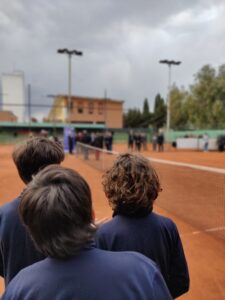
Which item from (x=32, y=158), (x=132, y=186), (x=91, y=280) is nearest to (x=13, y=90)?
(x=32, y=158)

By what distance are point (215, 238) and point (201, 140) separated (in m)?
27.4

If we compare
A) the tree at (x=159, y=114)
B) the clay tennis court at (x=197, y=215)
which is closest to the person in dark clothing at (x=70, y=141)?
the clay tennis court at (x=197, y=215)

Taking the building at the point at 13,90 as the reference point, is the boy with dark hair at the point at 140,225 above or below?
below

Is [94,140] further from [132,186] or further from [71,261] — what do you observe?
[71,261]

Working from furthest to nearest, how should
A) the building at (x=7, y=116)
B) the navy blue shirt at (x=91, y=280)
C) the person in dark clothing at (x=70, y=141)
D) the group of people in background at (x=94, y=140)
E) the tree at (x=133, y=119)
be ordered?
the tree at (x=133, y=119)
the building at (x=7, y=116)
the person in dark clothing at (x=70, y=141)
the group of people in background at (x=94, y=140)
the navy blue shirt at (x=91, y=280)

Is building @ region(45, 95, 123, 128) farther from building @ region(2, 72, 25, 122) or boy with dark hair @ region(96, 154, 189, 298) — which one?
boy with dark hair @ region(96, 154, 189, 298)

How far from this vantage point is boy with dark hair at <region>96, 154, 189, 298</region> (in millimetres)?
1912

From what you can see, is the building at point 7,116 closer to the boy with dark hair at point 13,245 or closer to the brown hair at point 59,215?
the boy with dark hair at point 13,245

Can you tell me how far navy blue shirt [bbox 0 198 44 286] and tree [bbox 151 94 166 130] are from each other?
68938 millimetres

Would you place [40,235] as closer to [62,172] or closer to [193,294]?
[62,172]

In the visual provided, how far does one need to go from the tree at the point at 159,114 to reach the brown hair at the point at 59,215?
69.6 metres

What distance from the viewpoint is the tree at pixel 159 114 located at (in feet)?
234

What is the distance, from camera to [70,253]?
118 centimetres

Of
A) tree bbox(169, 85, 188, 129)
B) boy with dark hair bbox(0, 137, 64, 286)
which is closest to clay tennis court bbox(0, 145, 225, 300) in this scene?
boy with dark hair bbox(0, 137, 64, 286)
